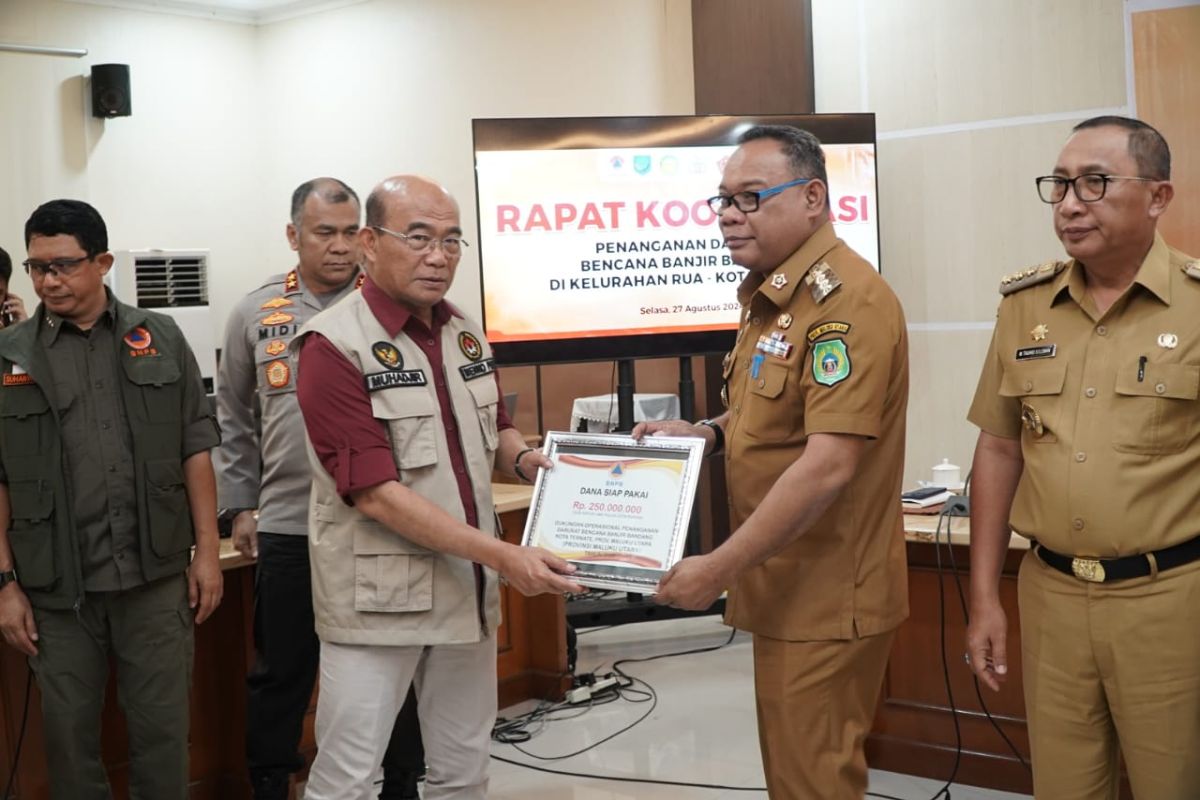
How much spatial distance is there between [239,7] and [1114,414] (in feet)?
22.2

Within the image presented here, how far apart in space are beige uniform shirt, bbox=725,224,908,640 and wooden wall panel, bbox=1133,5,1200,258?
314 centimetres

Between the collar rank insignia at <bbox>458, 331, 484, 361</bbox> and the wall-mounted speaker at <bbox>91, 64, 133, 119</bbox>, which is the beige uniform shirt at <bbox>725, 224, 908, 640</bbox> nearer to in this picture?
the collar rank insignia at <bbox>458, 331, 484, 361</bbox>

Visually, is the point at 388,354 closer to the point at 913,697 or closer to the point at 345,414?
the point at 345,414

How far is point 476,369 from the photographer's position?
267cm

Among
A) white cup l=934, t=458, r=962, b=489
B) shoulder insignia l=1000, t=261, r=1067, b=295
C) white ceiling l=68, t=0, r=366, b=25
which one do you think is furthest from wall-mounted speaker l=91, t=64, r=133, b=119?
shoulder insignia l=1000, t=261, r=1067, b=295

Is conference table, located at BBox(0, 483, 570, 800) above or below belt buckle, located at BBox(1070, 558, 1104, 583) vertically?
below

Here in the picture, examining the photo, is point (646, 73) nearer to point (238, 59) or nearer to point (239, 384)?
point (238, 59)

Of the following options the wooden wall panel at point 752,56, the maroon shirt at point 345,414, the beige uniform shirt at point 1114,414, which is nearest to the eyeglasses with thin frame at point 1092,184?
the beige uniform shirt at point 1114,414

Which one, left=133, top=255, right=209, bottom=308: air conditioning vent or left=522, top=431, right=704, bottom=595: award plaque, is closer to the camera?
left=522, top=431, right=704, bottom=595: award plaque

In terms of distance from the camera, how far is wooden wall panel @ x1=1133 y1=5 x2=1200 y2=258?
492 cm

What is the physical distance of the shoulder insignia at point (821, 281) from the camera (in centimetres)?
226

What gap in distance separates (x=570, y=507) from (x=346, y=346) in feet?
1.75

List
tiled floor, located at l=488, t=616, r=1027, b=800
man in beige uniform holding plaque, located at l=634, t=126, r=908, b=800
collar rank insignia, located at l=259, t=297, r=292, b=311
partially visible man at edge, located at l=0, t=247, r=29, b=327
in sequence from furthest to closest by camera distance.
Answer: partially visible man at edge, located at l=0, t=247, r=29, b=327
tiled floor, located at l=488, t=616, r=1027, b=800
collar rank insignia, located at l=259, t=297, r=292, b=311
man in beige uniform holding plaque, located at l=634, t=126, r=908, b=800

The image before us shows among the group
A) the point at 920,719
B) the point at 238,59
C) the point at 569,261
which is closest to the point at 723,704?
the point at 920,719
